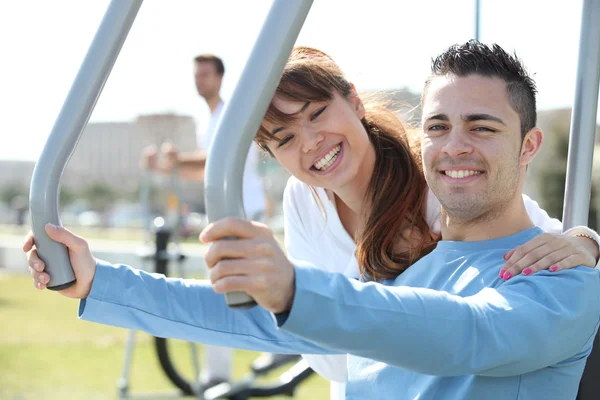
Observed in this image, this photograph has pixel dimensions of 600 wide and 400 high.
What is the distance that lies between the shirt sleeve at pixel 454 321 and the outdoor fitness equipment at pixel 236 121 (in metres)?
0.09

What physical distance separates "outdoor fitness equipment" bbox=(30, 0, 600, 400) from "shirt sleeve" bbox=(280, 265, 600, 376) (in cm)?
9

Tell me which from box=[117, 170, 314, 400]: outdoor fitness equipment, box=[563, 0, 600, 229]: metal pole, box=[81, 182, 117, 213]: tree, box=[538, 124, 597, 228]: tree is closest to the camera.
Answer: box=[563, 0, 600, 229]: metal pole

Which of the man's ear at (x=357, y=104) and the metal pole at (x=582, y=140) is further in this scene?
the man's ear at (x=357, y=104)

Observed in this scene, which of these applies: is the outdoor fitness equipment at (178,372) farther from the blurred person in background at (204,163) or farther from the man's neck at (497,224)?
the man's neck at (497,224)

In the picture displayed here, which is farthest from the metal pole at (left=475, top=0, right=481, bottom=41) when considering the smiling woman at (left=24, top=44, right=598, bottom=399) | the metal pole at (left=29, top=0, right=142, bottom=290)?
the metal pole at (left=29, top=0, right=142, bottom=290)

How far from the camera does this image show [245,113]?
70cm

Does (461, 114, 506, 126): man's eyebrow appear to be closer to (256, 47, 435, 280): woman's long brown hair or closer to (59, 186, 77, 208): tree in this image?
(256, 47, 435, 280): woman's long brown hair

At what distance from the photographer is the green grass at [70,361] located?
13.5 feet

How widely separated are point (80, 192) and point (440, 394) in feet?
169

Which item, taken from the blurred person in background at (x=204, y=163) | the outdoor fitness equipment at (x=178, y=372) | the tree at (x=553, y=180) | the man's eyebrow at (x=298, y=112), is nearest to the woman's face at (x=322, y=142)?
the man's eyebrow at (x=298, y=112)

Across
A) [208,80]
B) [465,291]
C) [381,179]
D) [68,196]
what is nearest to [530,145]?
[465,291]

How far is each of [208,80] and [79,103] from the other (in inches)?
112

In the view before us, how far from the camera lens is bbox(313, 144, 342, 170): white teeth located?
5.10 ft

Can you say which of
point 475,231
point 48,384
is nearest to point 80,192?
point 48,384
